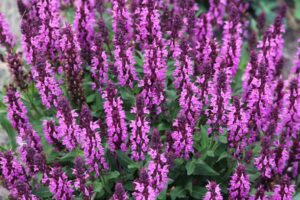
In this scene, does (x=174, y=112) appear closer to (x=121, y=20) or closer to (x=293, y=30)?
(x=121, y=20)

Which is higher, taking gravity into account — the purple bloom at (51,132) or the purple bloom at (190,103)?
the purple bloom at (190,103)

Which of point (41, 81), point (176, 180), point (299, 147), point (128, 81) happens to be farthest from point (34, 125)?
point (299, 147)

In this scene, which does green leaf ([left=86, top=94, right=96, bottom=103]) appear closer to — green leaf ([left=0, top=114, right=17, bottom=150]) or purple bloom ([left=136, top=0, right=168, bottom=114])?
purple bloom ([left=136, top=0, right=168, bottom=114])

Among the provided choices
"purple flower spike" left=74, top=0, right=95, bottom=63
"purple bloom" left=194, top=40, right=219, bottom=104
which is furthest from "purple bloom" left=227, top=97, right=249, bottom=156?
"purple flower spike" left=74, top=0, right=95, bottom=63

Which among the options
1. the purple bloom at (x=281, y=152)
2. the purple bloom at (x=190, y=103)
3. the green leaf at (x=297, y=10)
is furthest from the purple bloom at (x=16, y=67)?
the green leaf at (x=297, y=10)

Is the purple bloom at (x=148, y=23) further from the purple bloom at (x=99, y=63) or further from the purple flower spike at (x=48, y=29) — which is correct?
the purple flower spike at (x=48, y=29)

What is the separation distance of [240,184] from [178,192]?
104 centimetres

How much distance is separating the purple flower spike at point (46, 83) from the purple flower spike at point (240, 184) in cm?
225

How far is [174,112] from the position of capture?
6.34 metres

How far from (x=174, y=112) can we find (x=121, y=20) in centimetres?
138

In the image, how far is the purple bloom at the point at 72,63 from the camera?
589cm

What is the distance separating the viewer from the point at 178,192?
6.11 metres

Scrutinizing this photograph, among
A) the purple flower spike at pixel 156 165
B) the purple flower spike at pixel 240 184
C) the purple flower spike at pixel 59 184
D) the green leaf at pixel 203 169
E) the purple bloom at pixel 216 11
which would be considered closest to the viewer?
the purple flower spike at pixel 156 165

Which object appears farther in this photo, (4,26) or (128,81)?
(4,26)
